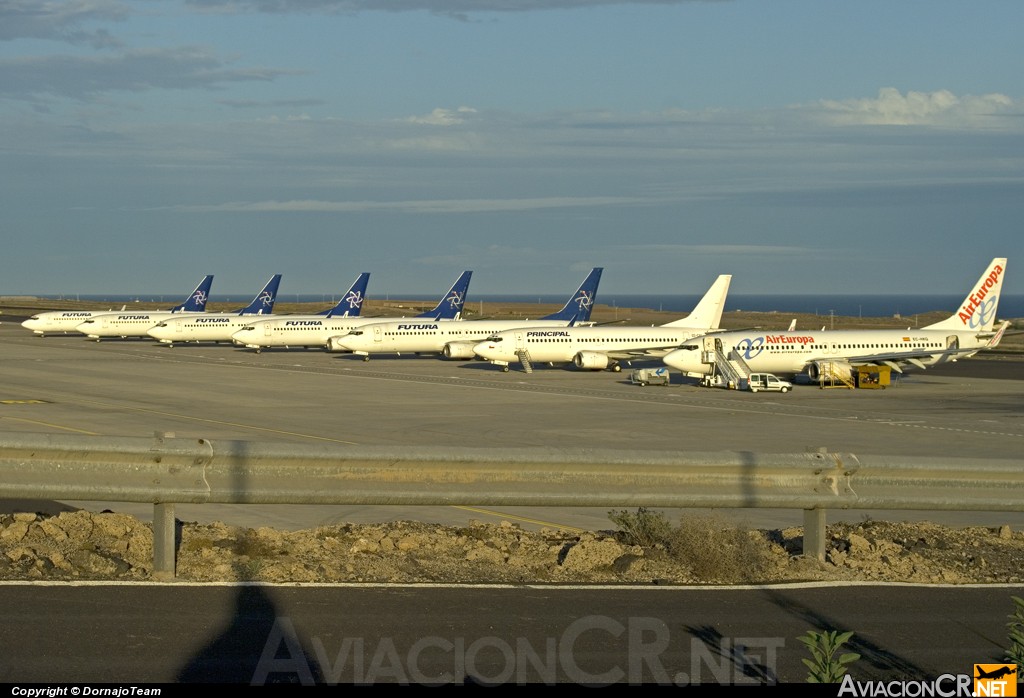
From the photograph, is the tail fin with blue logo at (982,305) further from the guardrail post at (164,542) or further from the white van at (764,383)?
the guardrail post at (164,542)

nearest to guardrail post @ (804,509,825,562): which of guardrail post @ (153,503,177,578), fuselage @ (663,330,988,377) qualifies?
guardrail post @ (153,503,177,578)

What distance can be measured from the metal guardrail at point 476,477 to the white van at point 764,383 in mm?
45676

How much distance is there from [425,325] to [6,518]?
225ft

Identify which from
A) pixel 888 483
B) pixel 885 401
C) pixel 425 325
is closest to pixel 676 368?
pixel 885 401

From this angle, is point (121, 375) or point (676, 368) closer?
point (676, 368)

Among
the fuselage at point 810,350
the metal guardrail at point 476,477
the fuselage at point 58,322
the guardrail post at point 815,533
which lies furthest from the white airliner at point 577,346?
the metal guardrail at point 476,477

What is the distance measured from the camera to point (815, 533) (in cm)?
1147

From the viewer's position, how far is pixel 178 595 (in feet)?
31.2

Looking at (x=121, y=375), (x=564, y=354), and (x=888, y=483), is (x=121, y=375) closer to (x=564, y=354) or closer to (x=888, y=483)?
(x=564, y=354)

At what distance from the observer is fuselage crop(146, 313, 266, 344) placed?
313 feet

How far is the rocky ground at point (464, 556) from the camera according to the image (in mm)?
10617

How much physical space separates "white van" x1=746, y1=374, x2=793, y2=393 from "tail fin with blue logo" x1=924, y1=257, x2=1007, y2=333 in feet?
41.7

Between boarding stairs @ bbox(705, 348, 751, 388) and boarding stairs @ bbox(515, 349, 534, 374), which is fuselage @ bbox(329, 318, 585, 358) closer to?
boarding stairs @ bbox(515, 349, 534, 374)

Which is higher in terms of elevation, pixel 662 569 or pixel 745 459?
pixel 745 459
